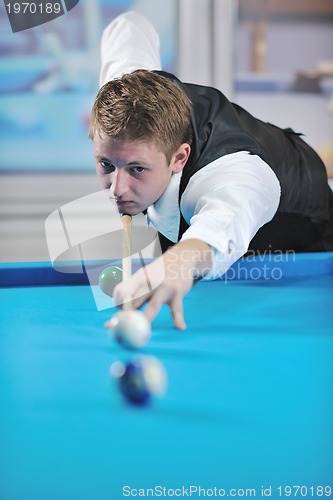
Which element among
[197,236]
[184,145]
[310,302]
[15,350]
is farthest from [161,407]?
[184,145]

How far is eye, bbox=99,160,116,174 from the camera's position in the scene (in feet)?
6.19

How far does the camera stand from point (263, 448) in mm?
1020

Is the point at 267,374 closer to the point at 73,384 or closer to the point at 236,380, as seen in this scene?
the point at 236,380

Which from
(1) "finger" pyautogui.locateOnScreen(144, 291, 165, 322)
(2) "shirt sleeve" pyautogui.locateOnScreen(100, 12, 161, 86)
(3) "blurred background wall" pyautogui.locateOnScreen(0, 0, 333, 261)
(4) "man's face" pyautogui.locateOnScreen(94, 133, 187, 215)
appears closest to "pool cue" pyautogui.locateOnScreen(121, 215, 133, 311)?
(4) "man's face" pyautogui.locateOnScreen(94, 133, 187, 215)

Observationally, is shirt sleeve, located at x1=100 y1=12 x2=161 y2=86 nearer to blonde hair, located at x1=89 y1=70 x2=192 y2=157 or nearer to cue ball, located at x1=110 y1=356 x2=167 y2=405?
blonde hair, located at x1=89 y1=70 x2=192 y2=157

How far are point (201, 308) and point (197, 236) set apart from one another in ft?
0.93

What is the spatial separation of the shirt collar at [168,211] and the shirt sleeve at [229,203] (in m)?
0.09

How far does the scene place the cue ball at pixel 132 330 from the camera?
1389mm

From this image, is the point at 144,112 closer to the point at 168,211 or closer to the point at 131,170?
the point at 131,170

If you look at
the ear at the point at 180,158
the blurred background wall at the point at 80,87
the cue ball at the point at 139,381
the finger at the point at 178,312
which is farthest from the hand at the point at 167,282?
the blurred background wall at the point at 80,87

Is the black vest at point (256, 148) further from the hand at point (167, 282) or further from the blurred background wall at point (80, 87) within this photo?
the blurred background wall at point (80, 87)

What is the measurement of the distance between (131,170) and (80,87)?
290 cm

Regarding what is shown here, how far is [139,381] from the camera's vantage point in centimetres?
118

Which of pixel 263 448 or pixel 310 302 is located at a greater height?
pixel 263 448
